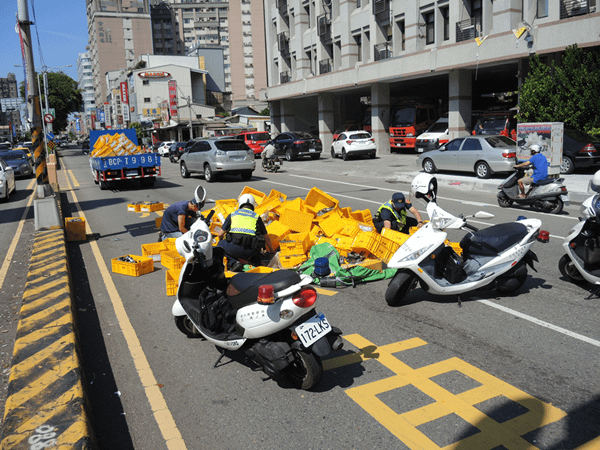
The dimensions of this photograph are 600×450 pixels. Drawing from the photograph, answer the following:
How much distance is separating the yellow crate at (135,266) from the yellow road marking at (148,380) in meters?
0.51

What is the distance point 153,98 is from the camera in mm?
86125

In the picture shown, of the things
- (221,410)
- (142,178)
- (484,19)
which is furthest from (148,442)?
(484,19)

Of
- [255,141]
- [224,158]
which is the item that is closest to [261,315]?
[224,158]

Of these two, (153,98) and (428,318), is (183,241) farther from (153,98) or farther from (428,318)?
(153,98)

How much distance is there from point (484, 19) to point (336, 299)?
2327 centimetres

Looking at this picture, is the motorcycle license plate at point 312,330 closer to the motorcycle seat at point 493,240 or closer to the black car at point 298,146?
the motorcycle seat at point 493,240

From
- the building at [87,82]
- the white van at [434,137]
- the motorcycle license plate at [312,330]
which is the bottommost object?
the motorcycle license plate at [312,330]

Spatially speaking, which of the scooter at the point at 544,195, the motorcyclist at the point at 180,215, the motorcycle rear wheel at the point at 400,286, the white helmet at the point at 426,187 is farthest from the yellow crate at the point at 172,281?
the scooter at the point at 544,195

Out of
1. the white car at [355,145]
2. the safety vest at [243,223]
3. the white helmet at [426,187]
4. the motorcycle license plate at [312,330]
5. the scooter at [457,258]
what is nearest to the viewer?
the motorcycle license plate at [312,330]

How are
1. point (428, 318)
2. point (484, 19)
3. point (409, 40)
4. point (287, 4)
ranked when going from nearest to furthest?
point (428, 318)
point (484, 19)
point (409, 40)
point (287, 4)

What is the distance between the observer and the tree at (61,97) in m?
89.6

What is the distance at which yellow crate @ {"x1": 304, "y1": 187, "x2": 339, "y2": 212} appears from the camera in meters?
10.1

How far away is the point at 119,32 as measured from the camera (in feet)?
421

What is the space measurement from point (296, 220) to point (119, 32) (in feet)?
447
